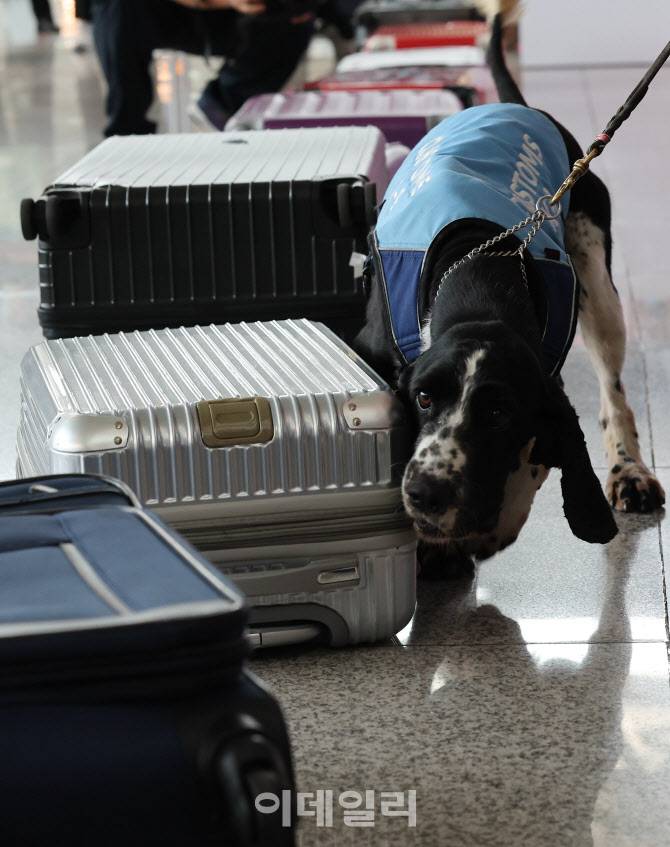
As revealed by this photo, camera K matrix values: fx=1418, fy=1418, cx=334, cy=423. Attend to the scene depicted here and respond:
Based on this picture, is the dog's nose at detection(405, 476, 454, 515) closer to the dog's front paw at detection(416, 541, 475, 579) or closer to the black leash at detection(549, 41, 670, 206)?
the dog's front paw at detection(416, 541, 475, 579)

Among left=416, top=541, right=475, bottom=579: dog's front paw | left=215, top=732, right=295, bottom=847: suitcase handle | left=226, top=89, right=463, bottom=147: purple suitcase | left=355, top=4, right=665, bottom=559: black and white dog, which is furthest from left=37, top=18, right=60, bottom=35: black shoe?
left=215, top=732, right=295, bottom=847: suitcase handle

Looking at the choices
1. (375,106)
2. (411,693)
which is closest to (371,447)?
(411,693)

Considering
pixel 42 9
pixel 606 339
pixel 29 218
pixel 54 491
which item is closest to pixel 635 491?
pixel 606 339

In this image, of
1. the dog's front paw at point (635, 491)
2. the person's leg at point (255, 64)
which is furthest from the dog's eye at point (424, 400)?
the person's leg at point (255, 64)

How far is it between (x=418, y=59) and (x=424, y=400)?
4.88 metres

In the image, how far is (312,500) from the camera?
2.28 meters

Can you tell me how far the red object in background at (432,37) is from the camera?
812 centimetres

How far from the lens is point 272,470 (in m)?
2.26

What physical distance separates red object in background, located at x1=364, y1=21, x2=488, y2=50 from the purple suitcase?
297 centimetres

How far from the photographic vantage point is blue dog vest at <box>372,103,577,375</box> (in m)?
2.67

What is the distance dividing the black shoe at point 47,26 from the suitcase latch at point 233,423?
11.1 meters

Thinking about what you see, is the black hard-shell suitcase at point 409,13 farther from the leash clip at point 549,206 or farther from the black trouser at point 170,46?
the leash clip at point 549,206

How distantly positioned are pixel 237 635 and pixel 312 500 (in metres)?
1.02

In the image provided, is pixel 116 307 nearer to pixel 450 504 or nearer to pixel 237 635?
pixel 450 504
